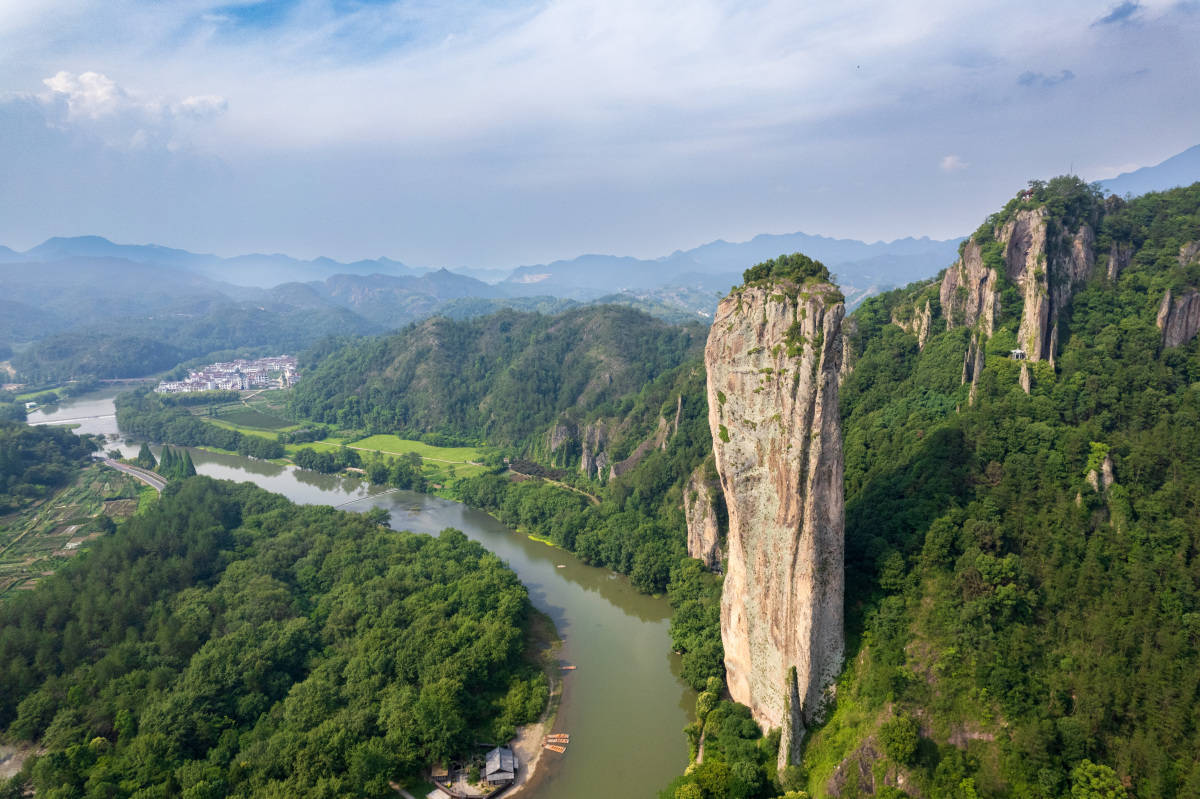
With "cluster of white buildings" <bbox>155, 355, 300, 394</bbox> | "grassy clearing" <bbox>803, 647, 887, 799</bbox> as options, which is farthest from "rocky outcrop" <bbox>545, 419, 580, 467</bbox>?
"cluster of white buildings" <bbox>155, 355, 300, 394</bbox>

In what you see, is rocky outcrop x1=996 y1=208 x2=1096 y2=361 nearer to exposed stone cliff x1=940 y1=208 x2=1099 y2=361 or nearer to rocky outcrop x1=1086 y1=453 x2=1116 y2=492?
exposed stone cliff x1=940 y1=208 x2=1099 y2=361

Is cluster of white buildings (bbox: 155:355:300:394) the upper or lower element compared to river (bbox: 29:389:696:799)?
upper

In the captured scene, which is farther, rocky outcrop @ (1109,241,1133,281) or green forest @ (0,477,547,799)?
rocky outcrop @ (1109,241,1133,281)

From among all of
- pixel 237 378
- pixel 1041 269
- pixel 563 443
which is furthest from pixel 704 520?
pixel 237 378

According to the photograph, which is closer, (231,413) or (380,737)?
(380,737)

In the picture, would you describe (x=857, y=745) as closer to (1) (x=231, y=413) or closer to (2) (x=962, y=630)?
(2) (x=962, y=630)

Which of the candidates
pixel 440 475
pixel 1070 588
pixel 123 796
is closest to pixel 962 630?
pixel 1070 588

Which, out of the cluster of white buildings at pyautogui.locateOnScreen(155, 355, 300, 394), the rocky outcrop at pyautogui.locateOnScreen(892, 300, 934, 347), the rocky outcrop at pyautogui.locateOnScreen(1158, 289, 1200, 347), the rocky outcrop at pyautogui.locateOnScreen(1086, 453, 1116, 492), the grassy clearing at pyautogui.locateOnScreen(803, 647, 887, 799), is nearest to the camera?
the grassy clearing at pyautogui.locateOnScreen(803, 647, 887, 799)
